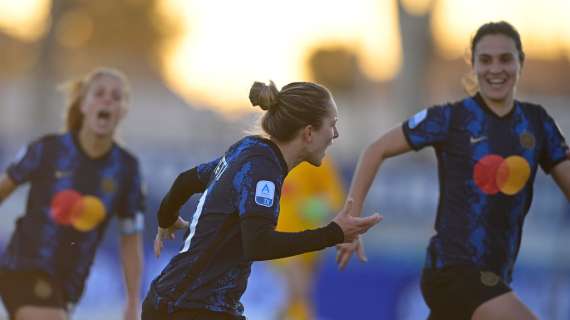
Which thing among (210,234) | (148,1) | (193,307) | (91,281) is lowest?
(91,281)

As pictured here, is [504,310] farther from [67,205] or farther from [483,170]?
[67,205]

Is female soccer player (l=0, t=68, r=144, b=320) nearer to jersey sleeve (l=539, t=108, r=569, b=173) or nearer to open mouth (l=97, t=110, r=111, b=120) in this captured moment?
open mouth (l=97, t=110, r=111, b=120)

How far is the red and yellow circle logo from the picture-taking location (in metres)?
5.97

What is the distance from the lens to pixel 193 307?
15.8 ft

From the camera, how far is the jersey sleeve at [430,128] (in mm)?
6051

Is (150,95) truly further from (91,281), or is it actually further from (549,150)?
(549,150)

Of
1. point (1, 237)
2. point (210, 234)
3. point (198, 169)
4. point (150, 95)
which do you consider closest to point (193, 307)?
point (210, 234)

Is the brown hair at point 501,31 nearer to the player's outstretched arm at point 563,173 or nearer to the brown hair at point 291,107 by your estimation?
the player's outstretched arm at point 563,173

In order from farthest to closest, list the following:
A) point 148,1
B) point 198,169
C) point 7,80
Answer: point 7,80, point 148,1, point 198,169

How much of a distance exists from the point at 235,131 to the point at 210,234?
20.6 metres

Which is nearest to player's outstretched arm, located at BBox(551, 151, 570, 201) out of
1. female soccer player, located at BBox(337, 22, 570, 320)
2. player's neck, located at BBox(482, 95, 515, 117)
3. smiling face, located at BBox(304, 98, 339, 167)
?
female soccer player, located at BBox(337, 22, 570, 320)

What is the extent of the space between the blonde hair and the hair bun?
2.41 m

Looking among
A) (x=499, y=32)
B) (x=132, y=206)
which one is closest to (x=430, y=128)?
(x=499, y=32)

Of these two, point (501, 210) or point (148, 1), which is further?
point (148, 1)
